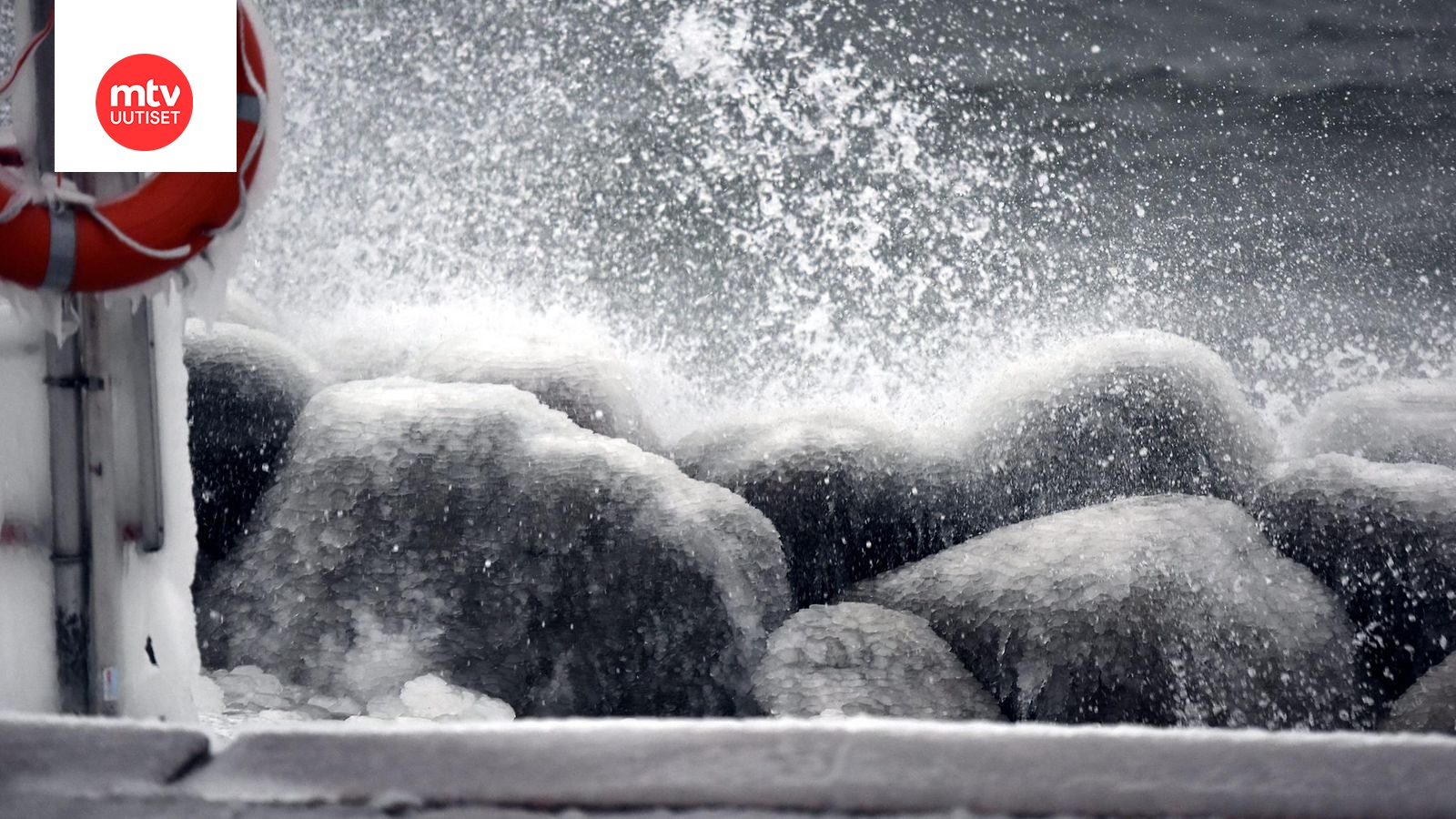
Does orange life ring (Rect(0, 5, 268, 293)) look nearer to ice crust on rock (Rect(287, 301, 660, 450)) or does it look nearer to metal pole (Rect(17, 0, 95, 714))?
metal pole (Rect(17, 0, 95, 714))

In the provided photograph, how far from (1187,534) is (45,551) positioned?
8.10 ft

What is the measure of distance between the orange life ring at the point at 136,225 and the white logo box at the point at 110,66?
0.02m

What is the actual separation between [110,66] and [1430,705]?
299 cm

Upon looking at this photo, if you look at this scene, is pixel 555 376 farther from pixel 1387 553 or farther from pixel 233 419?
pixel 1387 553

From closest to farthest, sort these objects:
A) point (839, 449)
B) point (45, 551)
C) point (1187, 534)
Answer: point (45, 551)
point (1187, 534)
point (839, 449)

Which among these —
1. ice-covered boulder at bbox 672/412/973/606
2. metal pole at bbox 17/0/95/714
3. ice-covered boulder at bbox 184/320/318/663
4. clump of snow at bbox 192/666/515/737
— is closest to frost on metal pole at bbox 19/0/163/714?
metal pole at bbox 17/0/95/714

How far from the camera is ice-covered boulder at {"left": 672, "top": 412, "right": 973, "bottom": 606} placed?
9.85 feet

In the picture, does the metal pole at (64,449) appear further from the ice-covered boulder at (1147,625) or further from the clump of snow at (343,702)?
the ice-covered boulder at (1147,625)

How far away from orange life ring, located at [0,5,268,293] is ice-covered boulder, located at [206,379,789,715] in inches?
48.5

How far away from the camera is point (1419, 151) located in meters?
3.50

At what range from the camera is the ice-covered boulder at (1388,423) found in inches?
121

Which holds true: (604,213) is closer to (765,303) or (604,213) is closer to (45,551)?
(765,303)

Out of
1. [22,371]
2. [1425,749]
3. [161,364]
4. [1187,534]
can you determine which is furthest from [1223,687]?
[22,371]

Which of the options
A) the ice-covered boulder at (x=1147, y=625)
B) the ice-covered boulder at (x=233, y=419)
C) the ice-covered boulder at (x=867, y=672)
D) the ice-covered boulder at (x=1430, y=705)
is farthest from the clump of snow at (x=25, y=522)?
the ice-covered boulder at (x=1430, y=705)
